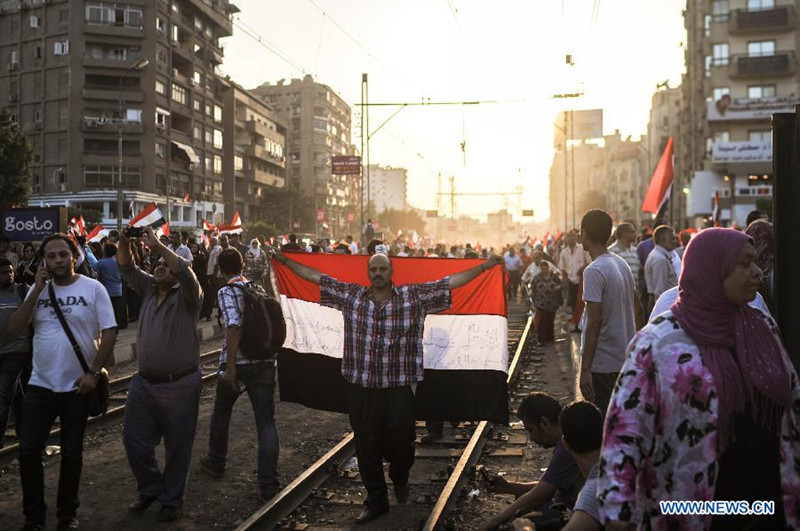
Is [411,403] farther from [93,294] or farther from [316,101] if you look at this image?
[316,101]

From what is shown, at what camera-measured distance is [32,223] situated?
12.4 meters

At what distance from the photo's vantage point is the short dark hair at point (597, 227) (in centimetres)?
563

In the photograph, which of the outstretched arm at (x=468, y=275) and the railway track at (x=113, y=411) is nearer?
the outstretched arm at (x=468, y=275)

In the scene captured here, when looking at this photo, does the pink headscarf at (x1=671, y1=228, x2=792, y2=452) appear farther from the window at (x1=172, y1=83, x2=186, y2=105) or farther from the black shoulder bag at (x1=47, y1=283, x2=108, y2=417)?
the window at (x1=172, y1=83, x2=186, y2=105)

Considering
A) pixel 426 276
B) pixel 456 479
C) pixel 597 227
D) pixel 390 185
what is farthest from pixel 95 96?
pixel 390 185

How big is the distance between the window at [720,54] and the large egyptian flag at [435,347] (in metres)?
58.2

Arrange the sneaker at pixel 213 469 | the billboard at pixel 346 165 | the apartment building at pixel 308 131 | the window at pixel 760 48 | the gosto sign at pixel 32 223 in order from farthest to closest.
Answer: the apartment building at pixel 308 131 < the window at pixel 760 48 < the billboard at pixel 346 165 < the gosto sign at pixel 32 223 < the sneaker at pixel 213 469

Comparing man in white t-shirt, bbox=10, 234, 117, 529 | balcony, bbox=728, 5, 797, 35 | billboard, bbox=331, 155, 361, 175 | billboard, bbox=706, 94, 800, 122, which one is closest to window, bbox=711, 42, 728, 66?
balcony, bbox=728, 5, 797, 35

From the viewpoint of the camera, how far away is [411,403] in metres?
6.11

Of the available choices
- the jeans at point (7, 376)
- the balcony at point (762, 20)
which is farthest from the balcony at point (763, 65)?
the jeans at point (7, 376)

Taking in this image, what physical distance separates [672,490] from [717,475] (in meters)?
0.16

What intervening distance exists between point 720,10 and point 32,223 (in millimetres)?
58381

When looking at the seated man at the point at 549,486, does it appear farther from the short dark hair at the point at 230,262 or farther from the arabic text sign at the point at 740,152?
the arabic text sign at the point at 740,152

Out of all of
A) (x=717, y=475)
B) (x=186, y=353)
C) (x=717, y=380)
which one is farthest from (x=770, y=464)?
(x=186, y=353)
